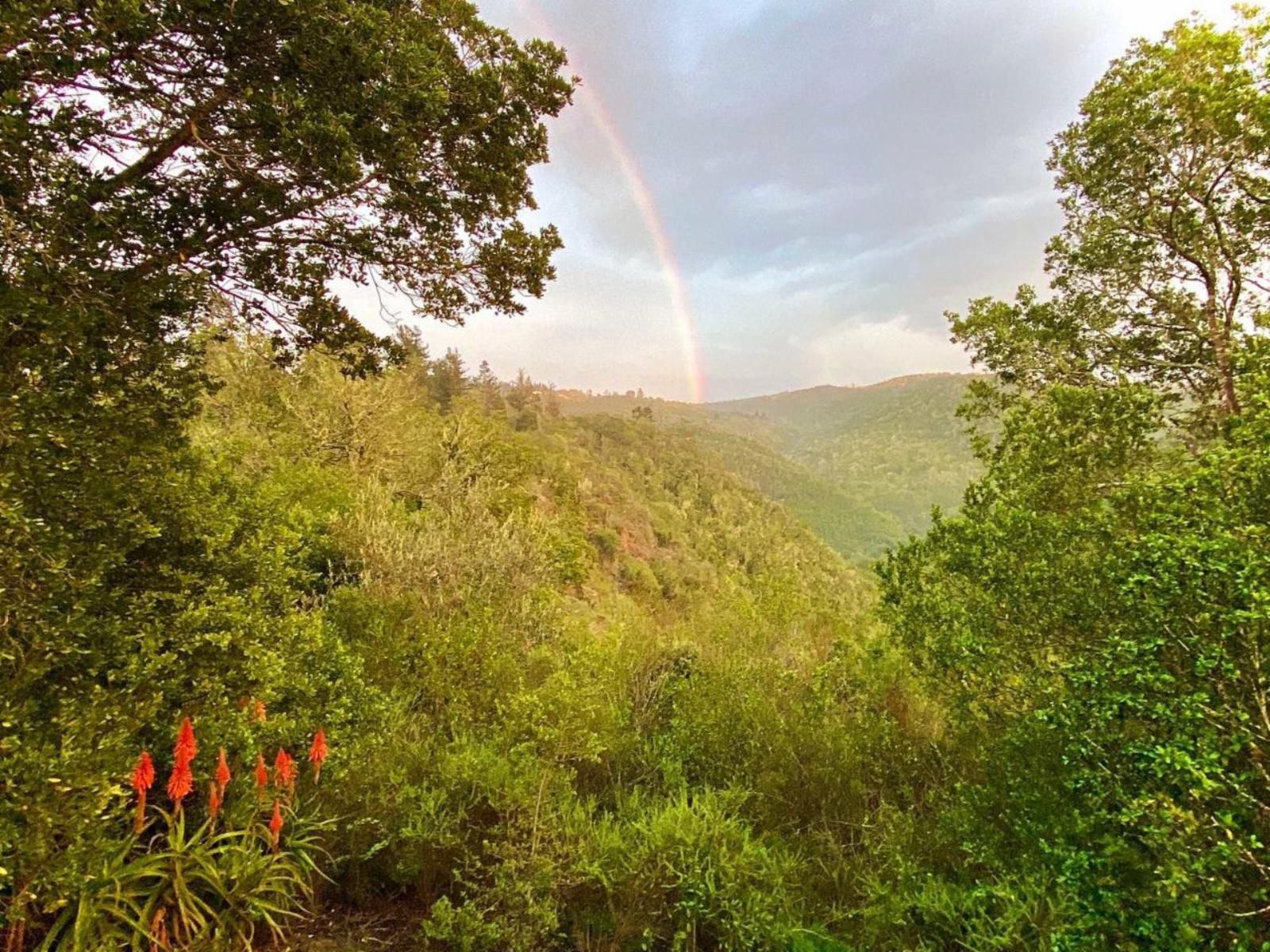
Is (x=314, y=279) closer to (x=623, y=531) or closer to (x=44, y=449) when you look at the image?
(x=44, y=449)

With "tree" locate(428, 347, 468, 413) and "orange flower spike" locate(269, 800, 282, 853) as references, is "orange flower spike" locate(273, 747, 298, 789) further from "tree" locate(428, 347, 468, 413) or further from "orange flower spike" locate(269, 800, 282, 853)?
"tree" locate(428, 347, 468, 413)

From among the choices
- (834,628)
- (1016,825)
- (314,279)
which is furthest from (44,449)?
(834,628)

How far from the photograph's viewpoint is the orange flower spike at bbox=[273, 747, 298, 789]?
4.32 meters

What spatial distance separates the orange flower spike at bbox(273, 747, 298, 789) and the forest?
0.13 m

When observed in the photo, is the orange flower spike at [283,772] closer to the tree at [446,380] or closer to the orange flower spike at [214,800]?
the orange flower spike at [214,800]

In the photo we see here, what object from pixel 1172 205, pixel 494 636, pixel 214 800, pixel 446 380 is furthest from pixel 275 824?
pixel 446 380

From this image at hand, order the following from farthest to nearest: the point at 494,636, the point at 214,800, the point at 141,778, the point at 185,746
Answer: the point at 494,636 → the point at 214,800 → the point at 185,746 → the point at 141,778

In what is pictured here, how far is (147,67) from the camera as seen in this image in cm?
405

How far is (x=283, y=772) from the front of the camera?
14.2ft

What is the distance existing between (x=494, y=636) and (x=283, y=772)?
3.71 m

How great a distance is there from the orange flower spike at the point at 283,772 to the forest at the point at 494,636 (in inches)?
4.9

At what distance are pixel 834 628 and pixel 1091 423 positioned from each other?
6.06 meters

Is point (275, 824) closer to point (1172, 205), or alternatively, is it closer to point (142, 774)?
point (142, 774)

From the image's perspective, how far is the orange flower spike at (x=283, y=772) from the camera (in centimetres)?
432
